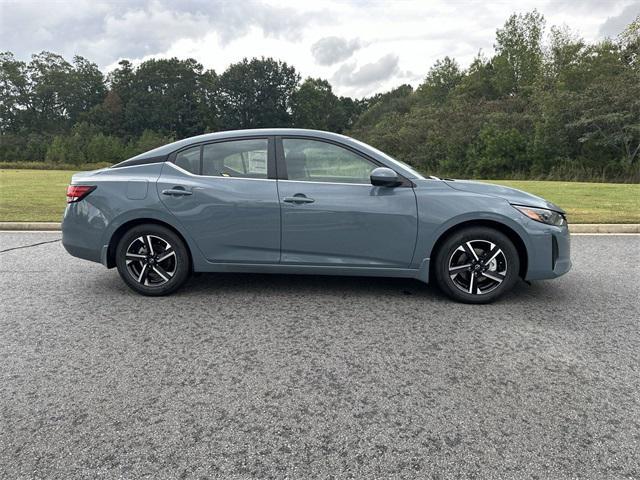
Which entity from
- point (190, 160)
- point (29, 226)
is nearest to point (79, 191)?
point (190, 160)

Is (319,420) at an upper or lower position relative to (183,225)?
lower

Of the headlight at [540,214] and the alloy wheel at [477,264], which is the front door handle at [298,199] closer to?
the alloy wheel at [477,264]

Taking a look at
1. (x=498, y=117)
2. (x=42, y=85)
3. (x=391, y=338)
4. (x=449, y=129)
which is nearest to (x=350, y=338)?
(x=391, y=338)

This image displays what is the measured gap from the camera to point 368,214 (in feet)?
13.6

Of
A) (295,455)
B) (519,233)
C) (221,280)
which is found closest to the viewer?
(295,455)

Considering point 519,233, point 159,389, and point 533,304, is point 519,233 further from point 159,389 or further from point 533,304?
point 159,389

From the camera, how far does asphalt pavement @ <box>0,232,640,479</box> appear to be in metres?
2.07

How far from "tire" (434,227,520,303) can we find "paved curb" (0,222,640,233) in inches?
201

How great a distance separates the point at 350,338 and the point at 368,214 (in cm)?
121

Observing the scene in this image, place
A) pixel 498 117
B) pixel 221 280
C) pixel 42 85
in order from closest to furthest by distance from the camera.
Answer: pixel 221 280, pixel 498 117, pixel 42 85

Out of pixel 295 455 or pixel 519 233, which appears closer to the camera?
pixel 295 455

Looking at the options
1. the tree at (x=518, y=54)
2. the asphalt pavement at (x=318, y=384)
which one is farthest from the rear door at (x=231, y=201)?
the tree at (x=518, y=54)

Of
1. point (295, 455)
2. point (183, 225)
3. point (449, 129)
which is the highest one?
point (449, 129)

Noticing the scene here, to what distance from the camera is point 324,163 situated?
435 centimetres
